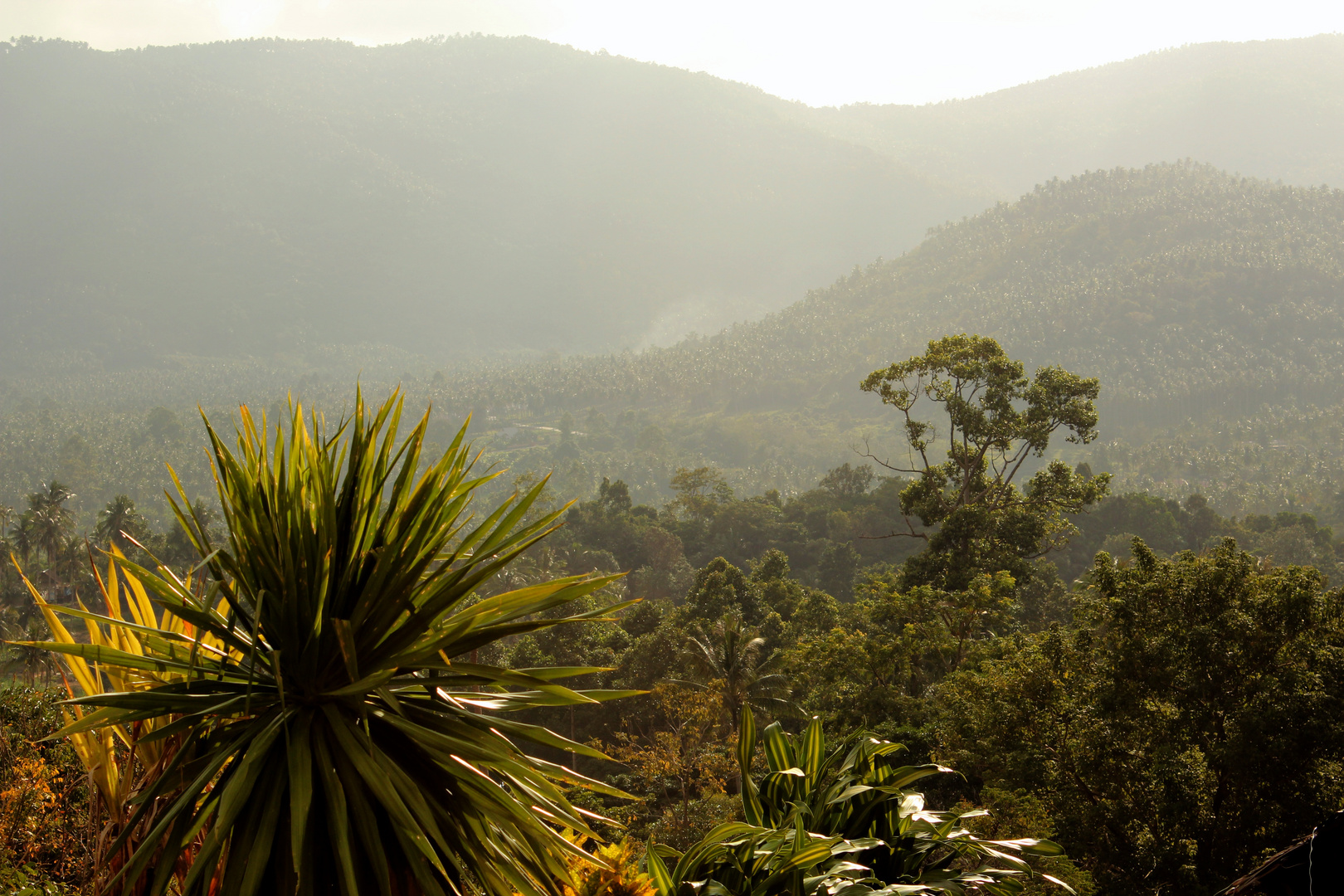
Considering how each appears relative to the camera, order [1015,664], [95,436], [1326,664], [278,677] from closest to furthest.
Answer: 1. [278,677]
2. [1326,664]
3. [1015,664]
4. [95,436]

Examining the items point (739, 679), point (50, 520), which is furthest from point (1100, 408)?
point (50, 520)

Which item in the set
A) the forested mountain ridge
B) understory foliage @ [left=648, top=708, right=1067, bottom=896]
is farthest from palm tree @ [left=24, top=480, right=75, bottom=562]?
the forested mountain ridge

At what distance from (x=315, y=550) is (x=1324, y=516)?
110320 millimetres

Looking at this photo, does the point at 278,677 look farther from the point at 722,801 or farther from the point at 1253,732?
the point at 722,801

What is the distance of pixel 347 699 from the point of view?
3.82 m

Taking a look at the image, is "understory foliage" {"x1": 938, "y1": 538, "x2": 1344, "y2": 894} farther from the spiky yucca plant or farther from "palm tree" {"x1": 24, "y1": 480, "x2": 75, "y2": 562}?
"palm tree" {"x1": 24, "y1": 480, "x2": 75, "y2": 562}

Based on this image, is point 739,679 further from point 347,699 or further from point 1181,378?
point 1181,378

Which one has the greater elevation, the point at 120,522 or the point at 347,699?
the point at 347,699

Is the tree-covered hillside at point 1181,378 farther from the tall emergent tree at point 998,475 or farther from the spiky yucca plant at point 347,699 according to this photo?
the spiky yucca plant at point 347,699

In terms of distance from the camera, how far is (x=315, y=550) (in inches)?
155

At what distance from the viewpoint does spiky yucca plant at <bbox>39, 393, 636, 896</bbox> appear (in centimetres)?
353

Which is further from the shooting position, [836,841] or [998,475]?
[998,475]

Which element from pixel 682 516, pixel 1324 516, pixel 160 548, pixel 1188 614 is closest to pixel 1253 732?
pixel 1188 614

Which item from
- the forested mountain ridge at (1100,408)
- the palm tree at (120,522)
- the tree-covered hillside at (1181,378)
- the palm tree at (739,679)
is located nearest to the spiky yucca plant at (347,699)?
the palm tree at (739,679)
